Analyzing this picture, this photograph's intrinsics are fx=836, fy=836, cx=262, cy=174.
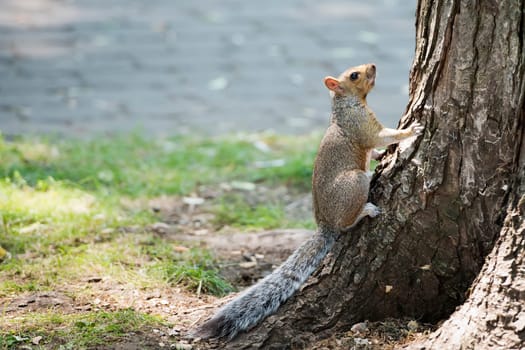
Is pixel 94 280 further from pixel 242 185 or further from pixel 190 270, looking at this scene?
pixel 242 185

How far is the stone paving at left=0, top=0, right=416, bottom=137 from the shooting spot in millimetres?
6941

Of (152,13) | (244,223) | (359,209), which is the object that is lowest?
(244,223)

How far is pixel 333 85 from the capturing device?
12.0 ft

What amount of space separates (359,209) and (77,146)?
132 inches

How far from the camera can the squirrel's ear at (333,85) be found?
3.63 metres

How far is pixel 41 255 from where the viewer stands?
395cm

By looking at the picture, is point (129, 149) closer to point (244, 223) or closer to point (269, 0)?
point (244, 223)

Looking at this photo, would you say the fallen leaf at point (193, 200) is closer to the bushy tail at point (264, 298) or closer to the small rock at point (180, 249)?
the small rock at point (180, 249)

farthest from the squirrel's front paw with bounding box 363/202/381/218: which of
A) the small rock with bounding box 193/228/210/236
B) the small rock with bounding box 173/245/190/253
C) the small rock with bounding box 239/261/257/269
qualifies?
the small rock with bounding box 193/228/210/236

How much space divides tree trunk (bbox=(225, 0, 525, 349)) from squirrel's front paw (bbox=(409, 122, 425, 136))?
3cm

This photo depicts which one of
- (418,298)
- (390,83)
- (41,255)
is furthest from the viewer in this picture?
(390,83)

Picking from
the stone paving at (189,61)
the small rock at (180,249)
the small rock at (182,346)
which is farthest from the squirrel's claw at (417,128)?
the stone paving at (189,61)

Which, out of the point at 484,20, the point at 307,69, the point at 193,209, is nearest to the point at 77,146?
the point at 193,209

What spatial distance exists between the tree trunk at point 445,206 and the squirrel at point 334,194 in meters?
0.05
